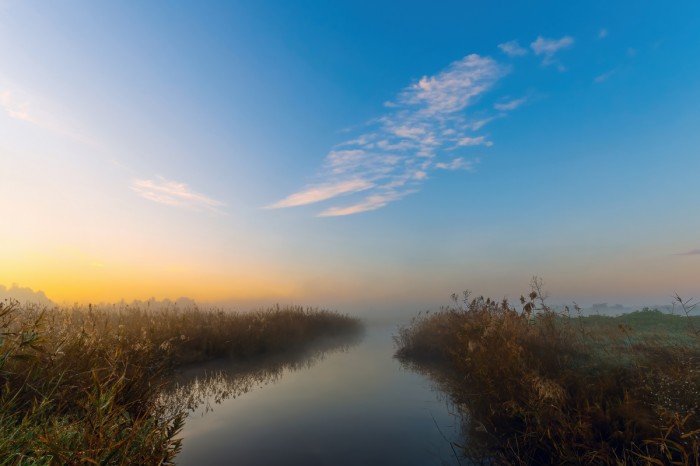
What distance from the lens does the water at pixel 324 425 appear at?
21.3 feet

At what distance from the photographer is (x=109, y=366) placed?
612 centimetres

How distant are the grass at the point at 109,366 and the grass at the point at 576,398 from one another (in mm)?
5415

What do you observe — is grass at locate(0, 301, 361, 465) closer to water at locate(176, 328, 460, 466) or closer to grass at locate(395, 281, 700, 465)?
water at locate(176, 328, 460, 466)

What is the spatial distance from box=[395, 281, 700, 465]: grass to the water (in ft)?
2.82

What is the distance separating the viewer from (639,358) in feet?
24.9

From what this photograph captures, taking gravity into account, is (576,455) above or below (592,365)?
below

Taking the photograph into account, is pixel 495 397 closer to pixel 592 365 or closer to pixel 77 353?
pixel 592 365

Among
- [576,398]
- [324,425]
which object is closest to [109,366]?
[324,425]

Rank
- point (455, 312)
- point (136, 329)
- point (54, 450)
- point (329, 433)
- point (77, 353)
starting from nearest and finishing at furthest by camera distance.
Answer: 1. point (54, 450)
2. point (77, 353)
3. point (329, 433)
4. point (136, 329)
5. point (455, 312)

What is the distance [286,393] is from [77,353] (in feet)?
18.6

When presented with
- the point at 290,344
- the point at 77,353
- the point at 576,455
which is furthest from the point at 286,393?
the point at 290,344

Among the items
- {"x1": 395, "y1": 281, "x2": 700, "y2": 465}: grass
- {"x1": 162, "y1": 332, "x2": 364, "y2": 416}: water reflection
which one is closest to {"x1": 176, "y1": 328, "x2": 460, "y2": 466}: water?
{"x1": 162, "y1": 332, "x2": 364, "y2": 416}: water reflection

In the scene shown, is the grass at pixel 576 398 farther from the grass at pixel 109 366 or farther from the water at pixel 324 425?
the grass at pixel 109 366

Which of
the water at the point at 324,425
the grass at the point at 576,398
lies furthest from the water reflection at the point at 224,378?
the grass at the point at 576,398
